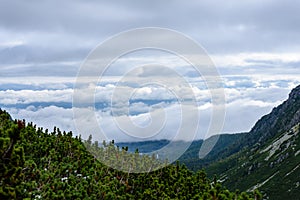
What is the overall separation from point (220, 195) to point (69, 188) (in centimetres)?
1702

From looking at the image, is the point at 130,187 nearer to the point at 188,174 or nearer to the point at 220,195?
the point at 188,174

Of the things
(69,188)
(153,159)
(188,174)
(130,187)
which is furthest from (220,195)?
(153,159)

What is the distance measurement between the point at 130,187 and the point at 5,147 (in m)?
31.0

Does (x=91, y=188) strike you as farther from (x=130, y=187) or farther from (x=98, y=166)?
(x=98, y=166)

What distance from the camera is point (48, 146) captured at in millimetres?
69938

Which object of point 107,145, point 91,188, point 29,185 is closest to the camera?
point 29,185

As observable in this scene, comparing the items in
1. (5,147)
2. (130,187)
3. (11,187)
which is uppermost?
(5,147)

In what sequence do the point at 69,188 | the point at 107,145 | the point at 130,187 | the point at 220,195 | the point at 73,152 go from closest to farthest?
the point at 220,195, the point at 69,188, the point at 130,187, the point at 73,152, the point at 107,145

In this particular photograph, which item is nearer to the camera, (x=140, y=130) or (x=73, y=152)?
(x=140, y=130)

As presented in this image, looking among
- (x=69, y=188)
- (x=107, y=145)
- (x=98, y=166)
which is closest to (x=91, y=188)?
(x=69, y=188)

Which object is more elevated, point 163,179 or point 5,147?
point 5,147

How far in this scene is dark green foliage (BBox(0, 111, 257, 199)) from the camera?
97.9ft

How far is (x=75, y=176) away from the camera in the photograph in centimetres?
5481

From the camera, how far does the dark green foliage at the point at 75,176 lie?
2985 cm
